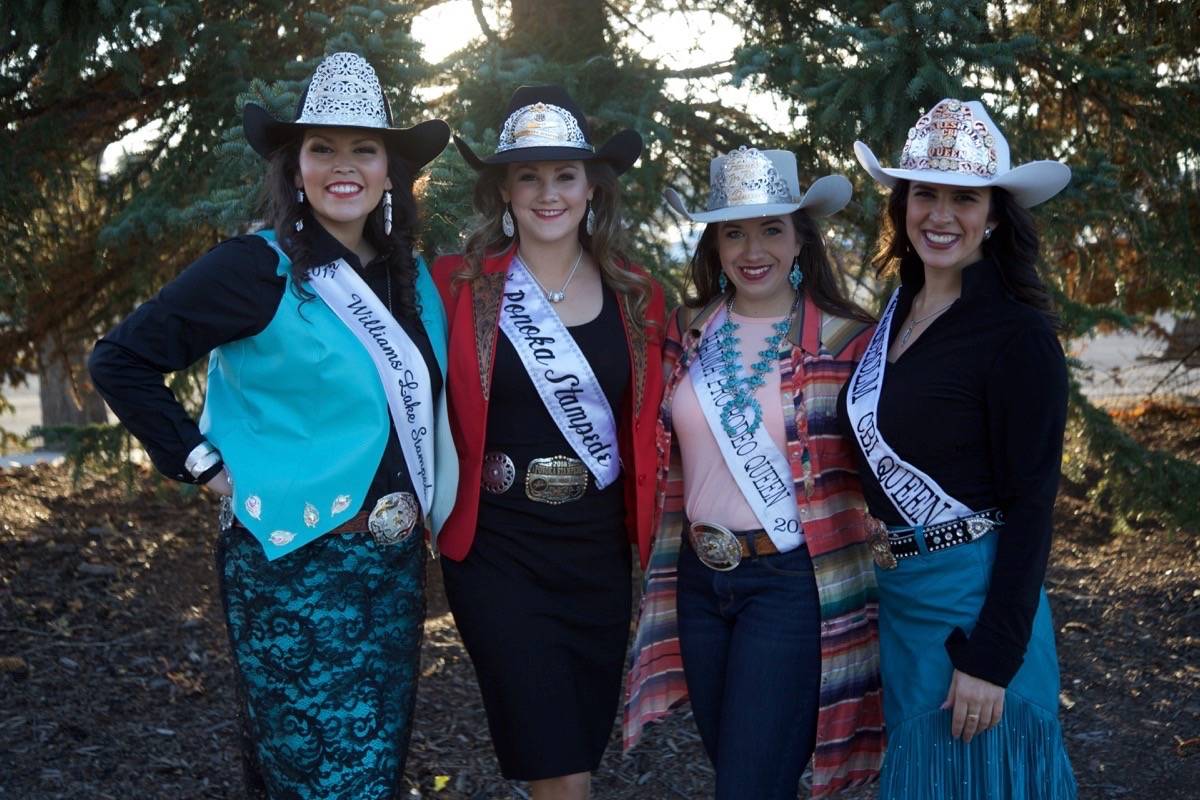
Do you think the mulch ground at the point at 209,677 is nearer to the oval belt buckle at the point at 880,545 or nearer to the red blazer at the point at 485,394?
the red blazer at the point at 485,394

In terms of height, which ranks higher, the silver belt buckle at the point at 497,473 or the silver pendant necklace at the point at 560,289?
the silver pendant necklace at the point at 560,289

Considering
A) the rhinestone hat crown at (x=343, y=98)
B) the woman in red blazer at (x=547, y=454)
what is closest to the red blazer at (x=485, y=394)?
the woman in red blazer at (x=547, y=454)

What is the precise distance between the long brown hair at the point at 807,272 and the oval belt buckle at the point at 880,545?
57 centimetres

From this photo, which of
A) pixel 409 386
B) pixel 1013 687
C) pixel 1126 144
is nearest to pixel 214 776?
pixel 409 386

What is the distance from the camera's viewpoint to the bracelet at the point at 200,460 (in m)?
2.65

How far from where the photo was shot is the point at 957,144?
8.20ft

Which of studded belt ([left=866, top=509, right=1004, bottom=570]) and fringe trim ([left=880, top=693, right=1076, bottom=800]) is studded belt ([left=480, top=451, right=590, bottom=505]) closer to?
studded belt ([left=866, top=509, right=1004, bottom=570])

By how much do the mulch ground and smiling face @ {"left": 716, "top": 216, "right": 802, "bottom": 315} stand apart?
1.78 meters

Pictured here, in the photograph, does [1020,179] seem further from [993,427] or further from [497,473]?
[497,473]

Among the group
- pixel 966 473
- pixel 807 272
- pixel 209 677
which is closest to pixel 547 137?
pixel 807 272

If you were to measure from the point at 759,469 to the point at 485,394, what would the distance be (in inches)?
27.5

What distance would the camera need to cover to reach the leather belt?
2754mm

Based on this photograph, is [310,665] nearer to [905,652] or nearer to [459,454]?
[459,454]

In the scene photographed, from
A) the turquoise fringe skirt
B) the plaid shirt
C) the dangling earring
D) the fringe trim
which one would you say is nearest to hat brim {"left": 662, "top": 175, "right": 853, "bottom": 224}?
the dangling earring
